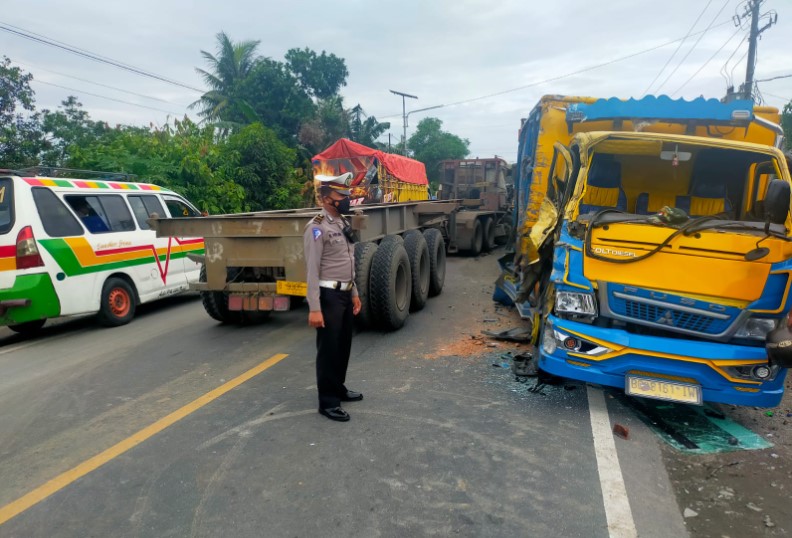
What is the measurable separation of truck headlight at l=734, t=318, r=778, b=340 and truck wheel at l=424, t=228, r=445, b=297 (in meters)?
5.22

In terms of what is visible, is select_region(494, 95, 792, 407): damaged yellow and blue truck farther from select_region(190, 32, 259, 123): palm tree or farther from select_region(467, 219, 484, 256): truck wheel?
select_region(190, 32, 259, 123): palm tree

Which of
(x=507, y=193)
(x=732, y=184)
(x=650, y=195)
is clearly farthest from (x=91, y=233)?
(x=507, y=193)

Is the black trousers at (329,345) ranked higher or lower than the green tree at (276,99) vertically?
lower

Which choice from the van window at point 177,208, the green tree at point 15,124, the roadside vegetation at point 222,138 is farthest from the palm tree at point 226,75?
the van window at point 177,208

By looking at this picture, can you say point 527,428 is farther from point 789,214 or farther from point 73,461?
point 73,461

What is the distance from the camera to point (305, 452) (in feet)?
11.1

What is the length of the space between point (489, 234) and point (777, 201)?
11.3 meters

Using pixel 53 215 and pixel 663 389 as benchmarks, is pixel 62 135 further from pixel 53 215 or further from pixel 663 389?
pixel 663 389

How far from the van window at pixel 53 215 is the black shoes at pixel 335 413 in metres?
4.36

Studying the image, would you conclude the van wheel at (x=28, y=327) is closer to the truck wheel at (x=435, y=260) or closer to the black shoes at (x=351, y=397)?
the black shoes at (x=351, y=397)

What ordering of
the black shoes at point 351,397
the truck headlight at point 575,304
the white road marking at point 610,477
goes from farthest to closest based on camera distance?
the black shoes at point 351,397, the truck headlight at point 575,304, the white road marking at point 610,477

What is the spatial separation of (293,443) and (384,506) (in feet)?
3.17

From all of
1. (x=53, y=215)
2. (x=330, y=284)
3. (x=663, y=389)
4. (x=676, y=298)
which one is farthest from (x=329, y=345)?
Answer: (x=53, y=215)

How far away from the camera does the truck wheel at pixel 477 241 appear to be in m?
13.7
